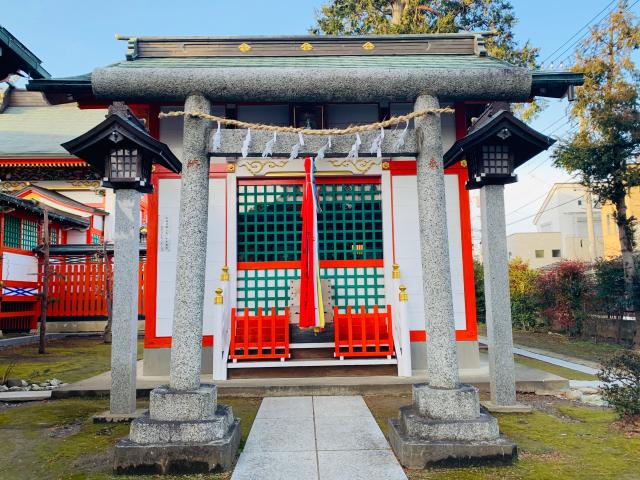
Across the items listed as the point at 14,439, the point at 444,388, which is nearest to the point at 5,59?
the point at 14,439

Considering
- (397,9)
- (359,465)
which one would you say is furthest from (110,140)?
(397,9)

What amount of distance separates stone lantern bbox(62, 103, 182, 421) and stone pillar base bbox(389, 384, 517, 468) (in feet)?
12.4

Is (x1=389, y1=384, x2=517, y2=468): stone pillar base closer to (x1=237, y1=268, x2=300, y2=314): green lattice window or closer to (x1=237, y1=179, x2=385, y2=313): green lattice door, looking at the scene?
(x1=237, y1=179, x2=385, y2=313): green lattice door

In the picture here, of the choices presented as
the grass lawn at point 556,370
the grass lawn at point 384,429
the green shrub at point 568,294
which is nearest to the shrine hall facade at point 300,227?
the grass lawn at point 384,429

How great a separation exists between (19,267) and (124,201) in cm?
1406

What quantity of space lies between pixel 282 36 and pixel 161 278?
17.2ft

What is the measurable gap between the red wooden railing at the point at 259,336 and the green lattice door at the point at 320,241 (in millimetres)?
560

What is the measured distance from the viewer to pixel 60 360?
11.4 metres

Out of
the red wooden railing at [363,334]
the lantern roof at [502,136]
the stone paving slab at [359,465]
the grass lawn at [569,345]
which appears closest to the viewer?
→ the stone paving slab at [359,465]

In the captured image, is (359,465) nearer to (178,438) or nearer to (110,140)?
(178,438)

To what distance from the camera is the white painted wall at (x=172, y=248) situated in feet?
28.1

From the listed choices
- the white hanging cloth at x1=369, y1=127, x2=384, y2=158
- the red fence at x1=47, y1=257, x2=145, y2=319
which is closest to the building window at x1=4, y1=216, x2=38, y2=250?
the red fence at x1=47, y1=257, x2=145, y2=319

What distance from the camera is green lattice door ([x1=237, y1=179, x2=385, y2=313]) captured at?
362 inches

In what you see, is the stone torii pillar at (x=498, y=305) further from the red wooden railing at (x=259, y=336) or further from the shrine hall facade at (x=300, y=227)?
the red wooden railing at (x=259, y=336)
